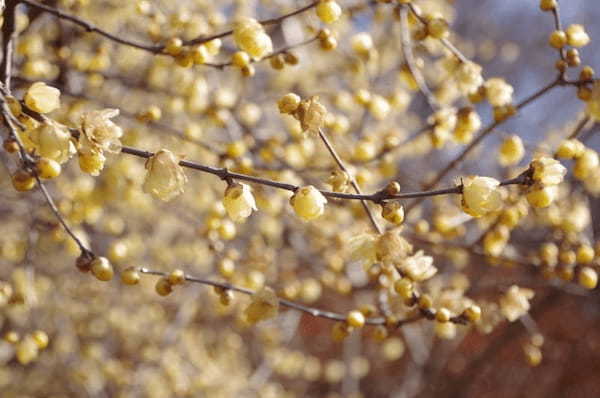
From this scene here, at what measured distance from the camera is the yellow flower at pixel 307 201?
0.81 m

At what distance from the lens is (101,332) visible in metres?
3.14

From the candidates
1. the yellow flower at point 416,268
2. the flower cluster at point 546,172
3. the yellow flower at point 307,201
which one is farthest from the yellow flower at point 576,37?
the yellow flower at point 307,201

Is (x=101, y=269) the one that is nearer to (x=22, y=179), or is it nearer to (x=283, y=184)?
(x=22, y=179)

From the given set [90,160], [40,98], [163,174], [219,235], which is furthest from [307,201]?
[219,235]

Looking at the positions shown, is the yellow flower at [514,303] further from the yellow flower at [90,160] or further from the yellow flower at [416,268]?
the yellow flower at [90,160]

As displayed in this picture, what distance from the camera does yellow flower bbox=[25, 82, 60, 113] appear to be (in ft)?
2.69

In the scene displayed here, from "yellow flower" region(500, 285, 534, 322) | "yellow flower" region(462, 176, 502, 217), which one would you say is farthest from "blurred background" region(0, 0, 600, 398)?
"yellow flower" region(462, 176, 502, 217)

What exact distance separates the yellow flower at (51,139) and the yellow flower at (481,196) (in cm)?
58

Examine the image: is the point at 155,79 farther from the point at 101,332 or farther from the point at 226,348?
the point at 226,348

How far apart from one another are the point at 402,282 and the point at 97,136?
554 millimetres

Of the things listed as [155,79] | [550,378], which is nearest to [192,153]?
[155,79]

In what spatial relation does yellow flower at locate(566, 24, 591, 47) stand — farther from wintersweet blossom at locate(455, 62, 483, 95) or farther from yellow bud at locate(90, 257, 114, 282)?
yellow bud at locate(90, 257, 114, 282)

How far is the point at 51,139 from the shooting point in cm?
76

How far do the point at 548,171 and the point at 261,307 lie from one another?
548 mm
